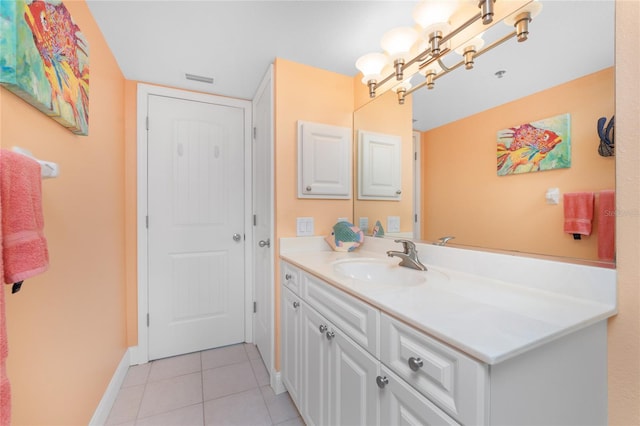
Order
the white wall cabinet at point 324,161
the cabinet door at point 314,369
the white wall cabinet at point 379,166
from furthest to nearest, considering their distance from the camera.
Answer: the white wall cabinet at point 324,161 < the white wall cabinet at point 379,166 < the cabinet door at point 314,369

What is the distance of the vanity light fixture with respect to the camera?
3.10 ft

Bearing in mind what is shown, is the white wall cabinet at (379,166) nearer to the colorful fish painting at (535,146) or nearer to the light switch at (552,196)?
the colorful fish painting at (535,146)

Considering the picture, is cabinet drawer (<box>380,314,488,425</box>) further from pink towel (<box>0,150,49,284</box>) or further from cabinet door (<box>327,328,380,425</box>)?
pink towel (<box>0,150,49,284</box>)

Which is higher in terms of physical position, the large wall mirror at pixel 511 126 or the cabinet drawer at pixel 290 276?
the large wall mirror at pixel 511 126

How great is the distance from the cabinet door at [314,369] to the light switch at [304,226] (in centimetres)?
53

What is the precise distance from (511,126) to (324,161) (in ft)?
3.43

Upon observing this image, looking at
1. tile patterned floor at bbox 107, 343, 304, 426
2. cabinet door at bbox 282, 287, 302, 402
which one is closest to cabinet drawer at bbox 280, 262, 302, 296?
cabinet door at bbox 282, 287, 302, 402

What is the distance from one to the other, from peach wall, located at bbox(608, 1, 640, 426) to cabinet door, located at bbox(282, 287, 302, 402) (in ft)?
Result: 3.67

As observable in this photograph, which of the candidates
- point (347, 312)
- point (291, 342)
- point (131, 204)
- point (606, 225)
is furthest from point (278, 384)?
point (606, 225)

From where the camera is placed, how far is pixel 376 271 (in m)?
1.35

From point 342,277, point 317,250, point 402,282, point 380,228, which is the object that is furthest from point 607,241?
point 317,250

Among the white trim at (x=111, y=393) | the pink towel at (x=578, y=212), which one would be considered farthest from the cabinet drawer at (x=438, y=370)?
the white trim at (x=111, y=393)

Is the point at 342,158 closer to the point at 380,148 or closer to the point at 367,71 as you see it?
the point at 380,148

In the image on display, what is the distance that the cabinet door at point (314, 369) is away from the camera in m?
1.09
